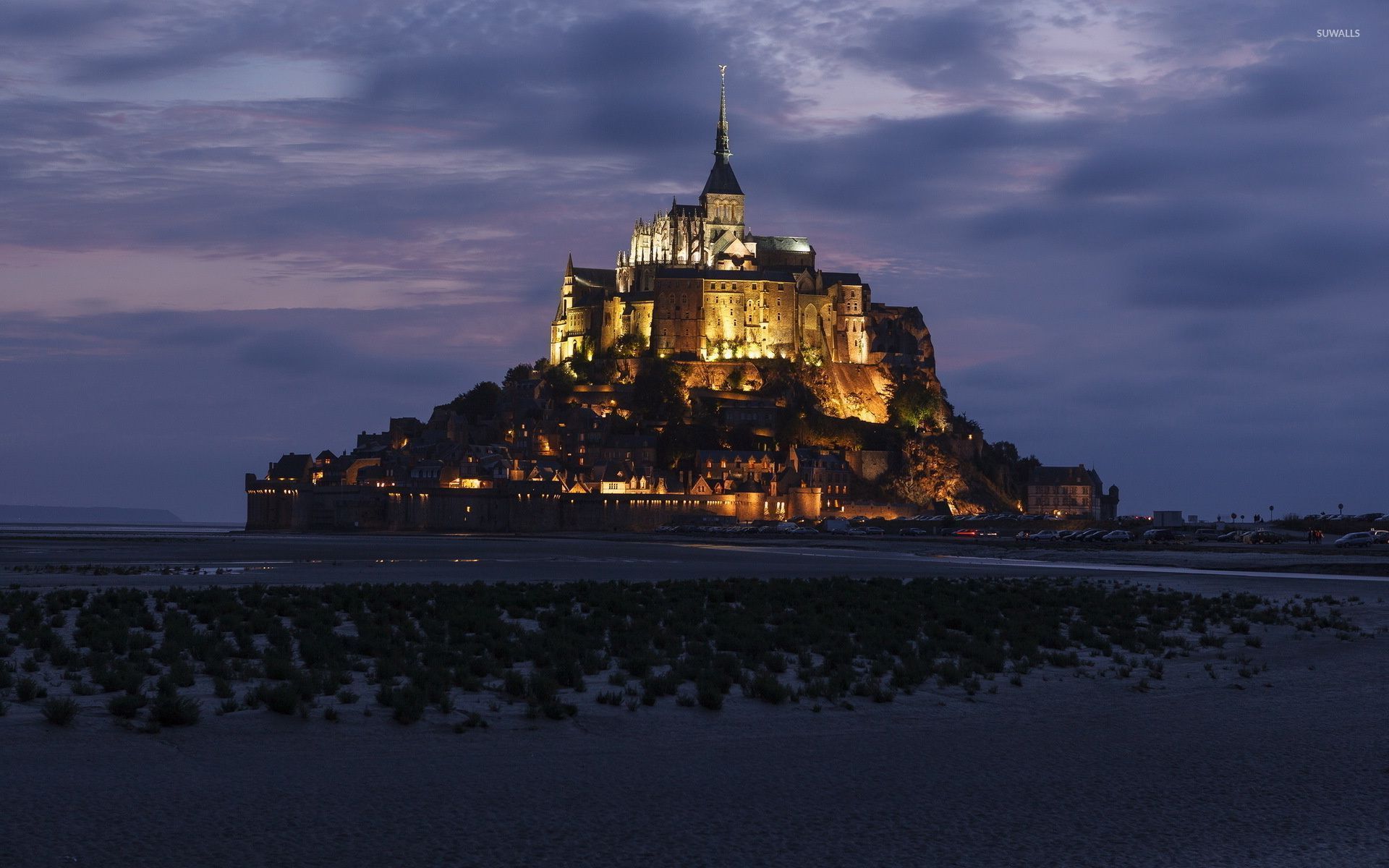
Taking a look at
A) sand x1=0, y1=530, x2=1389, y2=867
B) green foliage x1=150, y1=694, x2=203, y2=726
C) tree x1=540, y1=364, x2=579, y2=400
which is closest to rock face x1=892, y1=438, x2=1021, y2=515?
tree x1=540, y1=364, x2=579, y2=400

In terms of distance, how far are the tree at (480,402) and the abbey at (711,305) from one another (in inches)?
427

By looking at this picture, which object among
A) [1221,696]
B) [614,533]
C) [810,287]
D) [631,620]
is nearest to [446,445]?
[614,533]

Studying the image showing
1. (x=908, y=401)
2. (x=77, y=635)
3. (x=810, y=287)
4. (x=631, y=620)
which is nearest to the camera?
(x=77, y=635)

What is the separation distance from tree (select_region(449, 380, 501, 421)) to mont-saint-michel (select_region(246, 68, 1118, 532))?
456mm

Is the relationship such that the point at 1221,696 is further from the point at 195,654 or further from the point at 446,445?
the point at 446,445

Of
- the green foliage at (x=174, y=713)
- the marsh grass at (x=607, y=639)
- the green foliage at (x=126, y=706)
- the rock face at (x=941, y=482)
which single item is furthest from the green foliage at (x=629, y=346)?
the green foliage at (x=174, y=713)

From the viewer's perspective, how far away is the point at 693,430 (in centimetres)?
16275

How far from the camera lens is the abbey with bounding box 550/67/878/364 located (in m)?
180

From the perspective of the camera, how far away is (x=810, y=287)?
18812 cm

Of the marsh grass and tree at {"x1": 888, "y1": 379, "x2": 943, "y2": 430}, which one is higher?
tree at {"x1": 888, "y1": 379, "x2": 943, "y2": 430}

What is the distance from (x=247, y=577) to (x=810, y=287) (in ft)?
479

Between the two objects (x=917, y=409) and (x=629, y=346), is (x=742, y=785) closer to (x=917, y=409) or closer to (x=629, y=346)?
(x=917, y=409)

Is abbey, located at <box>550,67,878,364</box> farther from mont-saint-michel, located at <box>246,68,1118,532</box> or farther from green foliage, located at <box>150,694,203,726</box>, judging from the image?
green foliage, located at <box>150,694,203,726</box>

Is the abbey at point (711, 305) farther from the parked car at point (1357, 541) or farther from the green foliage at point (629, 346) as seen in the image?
the parked car at point (1357, 541)
